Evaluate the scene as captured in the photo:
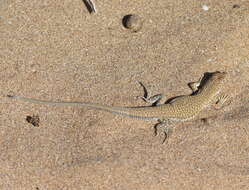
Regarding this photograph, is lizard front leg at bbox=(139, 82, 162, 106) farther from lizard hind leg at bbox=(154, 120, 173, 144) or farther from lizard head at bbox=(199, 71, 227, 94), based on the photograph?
lizard head at bbox=(199, 71, 227, 94)

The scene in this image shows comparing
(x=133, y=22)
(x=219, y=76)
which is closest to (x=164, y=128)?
(x=219, y=76)

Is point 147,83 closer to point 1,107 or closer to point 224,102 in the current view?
point 224,102

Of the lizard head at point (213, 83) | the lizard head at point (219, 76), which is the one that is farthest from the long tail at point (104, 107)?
the lizard head at point (219, 76)

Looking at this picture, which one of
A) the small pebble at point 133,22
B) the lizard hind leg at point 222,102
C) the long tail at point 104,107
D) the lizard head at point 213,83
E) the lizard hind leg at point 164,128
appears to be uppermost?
the small pebble at point 133,22

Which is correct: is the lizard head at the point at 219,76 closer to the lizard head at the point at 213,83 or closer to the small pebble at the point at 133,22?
the lizard head at the point at 213,83

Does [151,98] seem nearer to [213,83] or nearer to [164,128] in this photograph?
[164,128]

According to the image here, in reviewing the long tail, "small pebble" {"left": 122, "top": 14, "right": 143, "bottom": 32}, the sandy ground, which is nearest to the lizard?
the long tail

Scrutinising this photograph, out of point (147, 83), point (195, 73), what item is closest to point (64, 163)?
point (147, 83)
